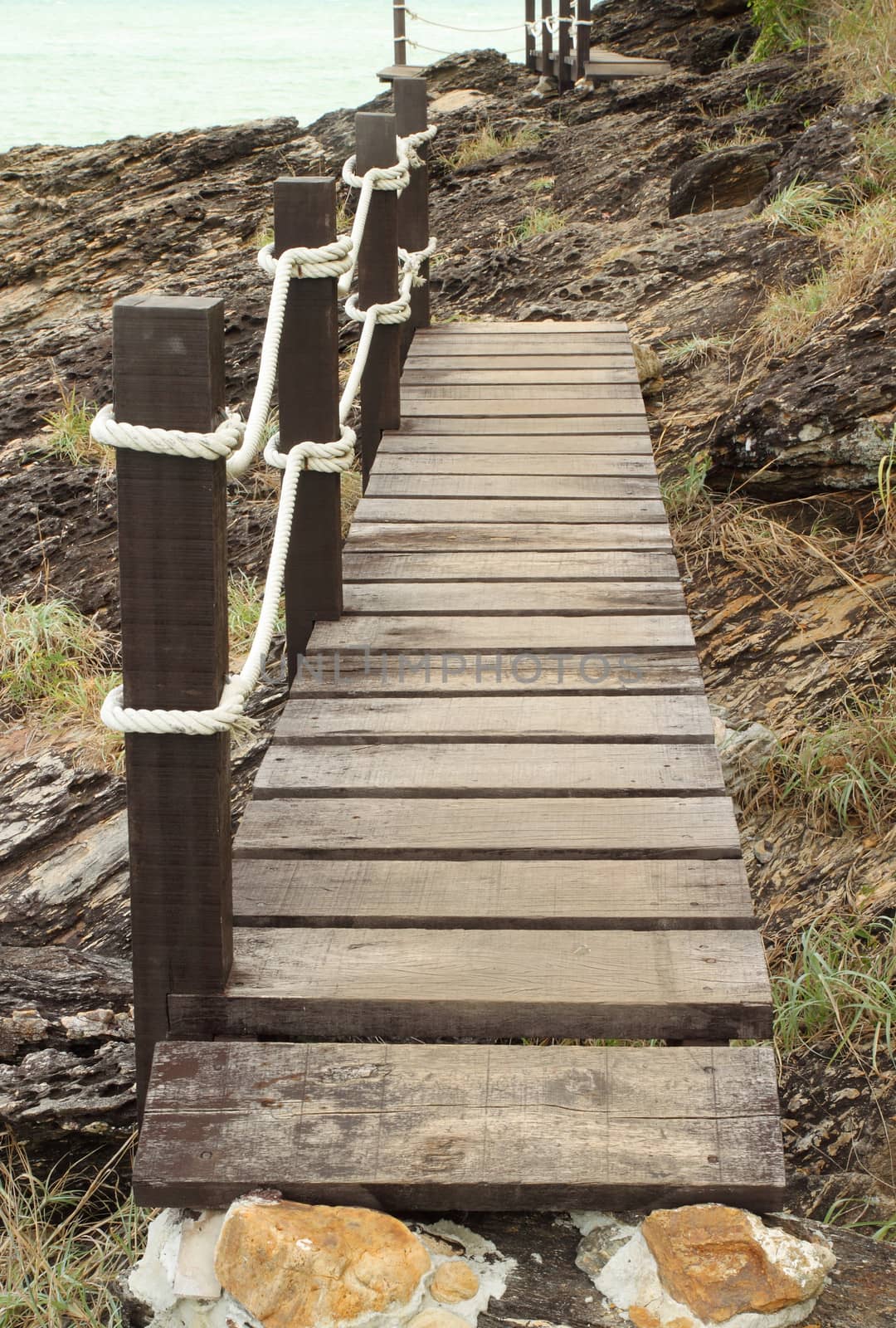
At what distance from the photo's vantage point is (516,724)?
2428 millimetres

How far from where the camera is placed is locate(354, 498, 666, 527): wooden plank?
133 inches

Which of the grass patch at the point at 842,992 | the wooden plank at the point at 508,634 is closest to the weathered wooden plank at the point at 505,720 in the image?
the wooden plank at the point at 508,634

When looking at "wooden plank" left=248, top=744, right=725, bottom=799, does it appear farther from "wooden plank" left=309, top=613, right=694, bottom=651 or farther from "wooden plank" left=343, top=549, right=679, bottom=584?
"wooden plank" left=343, top=549, right=679, bottom=584

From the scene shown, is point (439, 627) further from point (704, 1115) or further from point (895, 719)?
point (704, 1115)

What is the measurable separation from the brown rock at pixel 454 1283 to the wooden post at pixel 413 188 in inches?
143

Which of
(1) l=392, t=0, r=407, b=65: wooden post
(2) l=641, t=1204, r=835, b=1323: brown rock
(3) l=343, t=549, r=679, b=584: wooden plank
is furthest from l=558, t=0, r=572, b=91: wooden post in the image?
(2) l=641, t=1204, r=835, b=1323: brown rock

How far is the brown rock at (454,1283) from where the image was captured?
1414mm

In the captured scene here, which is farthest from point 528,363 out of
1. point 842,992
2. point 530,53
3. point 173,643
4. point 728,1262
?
point 530,53

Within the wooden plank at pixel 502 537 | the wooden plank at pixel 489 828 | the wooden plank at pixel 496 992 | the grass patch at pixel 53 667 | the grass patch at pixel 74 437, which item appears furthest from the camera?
the grass patch at pixel 74 437

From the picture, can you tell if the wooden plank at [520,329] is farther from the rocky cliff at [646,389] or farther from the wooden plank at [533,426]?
the wooden plank at [533,426]

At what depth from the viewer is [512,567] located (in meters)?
3.12

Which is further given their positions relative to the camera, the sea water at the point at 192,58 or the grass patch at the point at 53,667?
the sea water at the point at 192,58

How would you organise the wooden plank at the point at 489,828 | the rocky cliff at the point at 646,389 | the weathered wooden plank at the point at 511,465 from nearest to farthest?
the wooden plank at the point at 489,828
the rocky cliff at the point at 646,389
the weathered wooden plank at the point at 511,465

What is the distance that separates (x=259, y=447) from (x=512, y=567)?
0.98 meters
